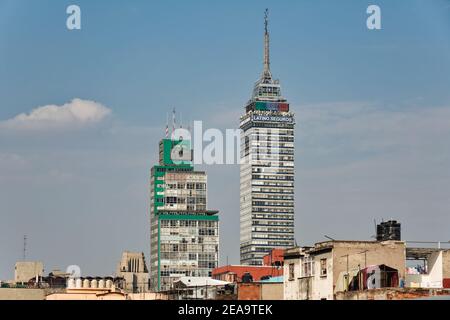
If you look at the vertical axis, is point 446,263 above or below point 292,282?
above

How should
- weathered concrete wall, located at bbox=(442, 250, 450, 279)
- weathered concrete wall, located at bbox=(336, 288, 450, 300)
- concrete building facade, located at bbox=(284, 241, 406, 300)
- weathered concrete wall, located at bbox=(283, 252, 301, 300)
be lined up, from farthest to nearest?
weathered concrete wall, located at bbox=(283, 252, 301, 300) → weathered concrete wall, located at bbox=(442, 250, 450, 279) → concrete building facade, located at bbox=(284, 241, 406, 300) → weathered concrete wall, located at bbox=(336, 288, 450, 300)

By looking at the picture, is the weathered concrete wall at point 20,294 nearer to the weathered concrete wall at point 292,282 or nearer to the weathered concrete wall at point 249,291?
the weathered concrete wall at point 249,291

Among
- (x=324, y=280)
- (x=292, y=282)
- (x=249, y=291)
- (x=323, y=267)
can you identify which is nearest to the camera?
(x=324, y=280)

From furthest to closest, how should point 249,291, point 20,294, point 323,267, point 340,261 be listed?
1. point 20,294
2. point 249,291
3. point 323,267
4. point 340,261

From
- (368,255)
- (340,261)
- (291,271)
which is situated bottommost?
(291,271)

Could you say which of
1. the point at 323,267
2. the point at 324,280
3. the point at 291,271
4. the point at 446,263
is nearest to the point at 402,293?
the point at 324,280

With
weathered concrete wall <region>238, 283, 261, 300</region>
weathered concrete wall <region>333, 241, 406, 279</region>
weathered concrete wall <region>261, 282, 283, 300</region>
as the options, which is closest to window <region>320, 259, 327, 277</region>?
weathered concrete wall <region>333, 241, 406, 279</region>

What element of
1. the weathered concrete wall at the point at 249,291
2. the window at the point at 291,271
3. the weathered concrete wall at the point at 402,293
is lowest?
the weathered concrete wall at the point at 402,293

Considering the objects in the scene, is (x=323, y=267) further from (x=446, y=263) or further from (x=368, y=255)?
(x=446, y=263)

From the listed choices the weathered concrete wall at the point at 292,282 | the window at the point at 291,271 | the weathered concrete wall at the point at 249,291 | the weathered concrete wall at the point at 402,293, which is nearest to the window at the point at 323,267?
the weathered concrete wall at the point at 292,282

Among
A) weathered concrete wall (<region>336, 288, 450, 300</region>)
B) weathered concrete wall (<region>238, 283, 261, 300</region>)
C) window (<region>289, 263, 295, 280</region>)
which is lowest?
weathered concrete wall (<region>336, 288, 450, 300</region>)

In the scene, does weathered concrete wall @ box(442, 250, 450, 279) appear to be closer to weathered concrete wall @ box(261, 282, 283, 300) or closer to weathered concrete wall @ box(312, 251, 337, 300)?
weathered concrete wall @ box(312, 251, 337, 300)

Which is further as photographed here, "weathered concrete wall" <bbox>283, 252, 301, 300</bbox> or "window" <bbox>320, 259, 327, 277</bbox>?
"weathered concrete wall" <bbox>283, 252, 301, 300</bbox>
